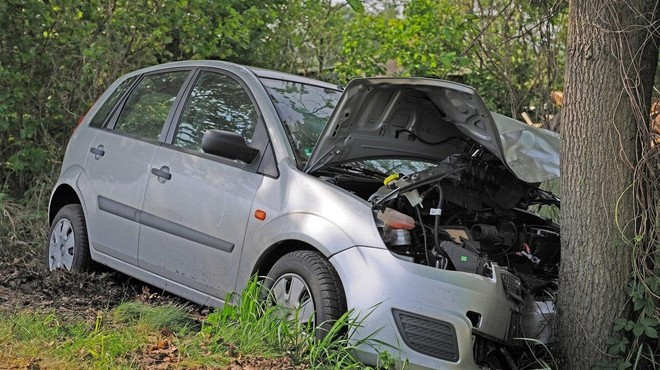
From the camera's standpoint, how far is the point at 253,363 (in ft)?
15.1

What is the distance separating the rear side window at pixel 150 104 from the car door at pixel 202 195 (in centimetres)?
25

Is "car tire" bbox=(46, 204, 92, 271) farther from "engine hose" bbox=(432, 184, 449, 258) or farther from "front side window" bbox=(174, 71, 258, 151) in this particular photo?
"engine hose" bbox=(432, 184, 449, 258)

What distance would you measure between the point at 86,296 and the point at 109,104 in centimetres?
167

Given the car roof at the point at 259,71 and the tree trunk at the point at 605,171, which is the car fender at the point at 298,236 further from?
the car roof at the point at 259,71

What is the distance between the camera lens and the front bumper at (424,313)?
4746 millimetres

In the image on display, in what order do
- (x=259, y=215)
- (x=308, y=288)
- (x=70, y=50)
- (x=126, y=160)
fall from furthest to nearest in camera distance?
(x=70, y=50)
(x=126, y=160)
(x=259, y=215)
(x=308, y=288)

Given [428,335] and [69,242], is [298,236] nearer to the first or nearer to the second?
[428,335]

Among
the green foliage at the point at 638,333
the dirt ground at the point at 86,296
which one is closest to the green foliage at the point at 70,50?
the dirt ground at the point at 86,296

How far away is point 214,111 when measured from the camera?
6293 millimetres

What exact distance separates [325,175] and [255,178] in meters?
0.41

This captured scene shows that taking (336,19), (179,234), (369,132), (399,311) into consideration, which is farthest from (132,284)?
(336,19)

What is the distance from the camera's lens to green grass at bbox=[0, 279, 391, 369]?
4.55 m

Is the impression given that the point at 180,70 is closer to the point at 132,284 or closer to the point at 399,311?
the point at 132,284

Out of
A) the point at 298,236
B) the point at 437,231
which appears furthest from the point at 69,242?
the point at 437,231
